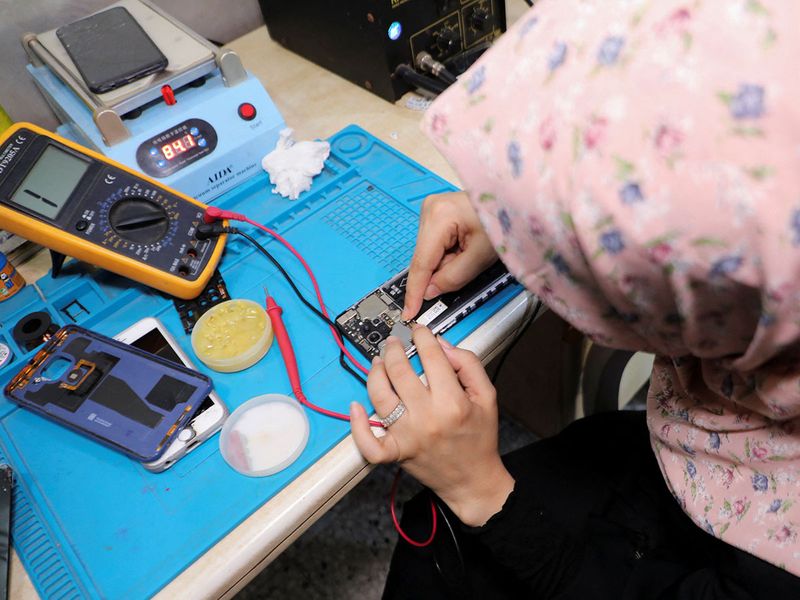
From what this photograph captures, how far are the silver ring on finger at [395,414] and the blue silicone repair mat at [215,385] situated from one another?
0.04 m

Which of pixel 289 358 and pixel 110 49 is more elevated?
pixel 110 49

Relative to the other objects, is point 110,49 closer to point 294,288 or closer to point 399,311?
point 294,288

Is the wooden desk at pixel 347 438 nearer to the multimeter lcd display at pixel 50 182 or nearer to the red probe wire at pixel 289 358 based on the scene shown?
the red probe wire at pixel 289 358

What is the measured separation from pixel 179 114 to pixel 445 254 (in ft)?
1.38

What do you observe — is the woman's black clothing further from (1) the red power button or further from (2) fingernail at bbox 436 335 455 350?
(1) the red power button

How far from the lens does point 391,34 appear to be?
87 centimetres

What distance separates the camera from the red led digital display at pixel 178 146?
2.58 feet

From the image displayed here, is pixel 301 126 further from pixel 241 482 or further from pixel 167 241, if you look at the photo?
pixel 241 482

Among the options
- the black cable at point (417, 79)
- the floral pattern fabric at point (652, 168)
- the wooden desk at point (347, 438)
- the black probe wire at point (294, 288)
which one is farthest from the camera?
the black cable at point (417, 79)

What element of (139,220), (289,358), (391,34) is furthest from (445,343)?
(391,34)

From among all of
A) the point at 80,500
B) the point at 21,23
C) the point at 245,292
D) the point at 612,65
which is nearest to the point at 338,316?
the point at 245,292

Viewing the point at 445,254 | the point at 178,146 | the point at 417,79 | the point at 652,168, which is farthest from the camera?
the point at 417,79

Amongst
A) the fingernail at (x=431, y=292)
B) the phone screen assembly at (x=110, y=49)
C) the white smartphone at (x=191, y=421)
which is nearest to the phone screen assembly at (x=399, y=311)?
the fingernail at (x=431, y=292)

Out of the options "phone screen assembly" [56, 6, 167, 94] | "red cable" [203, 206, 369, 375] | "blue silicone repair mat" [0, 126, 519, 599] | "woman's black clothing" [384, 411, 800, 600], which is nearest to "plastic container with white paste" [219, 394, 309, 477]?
"blue silicone repair mat" [0, 126, 519, 599]
